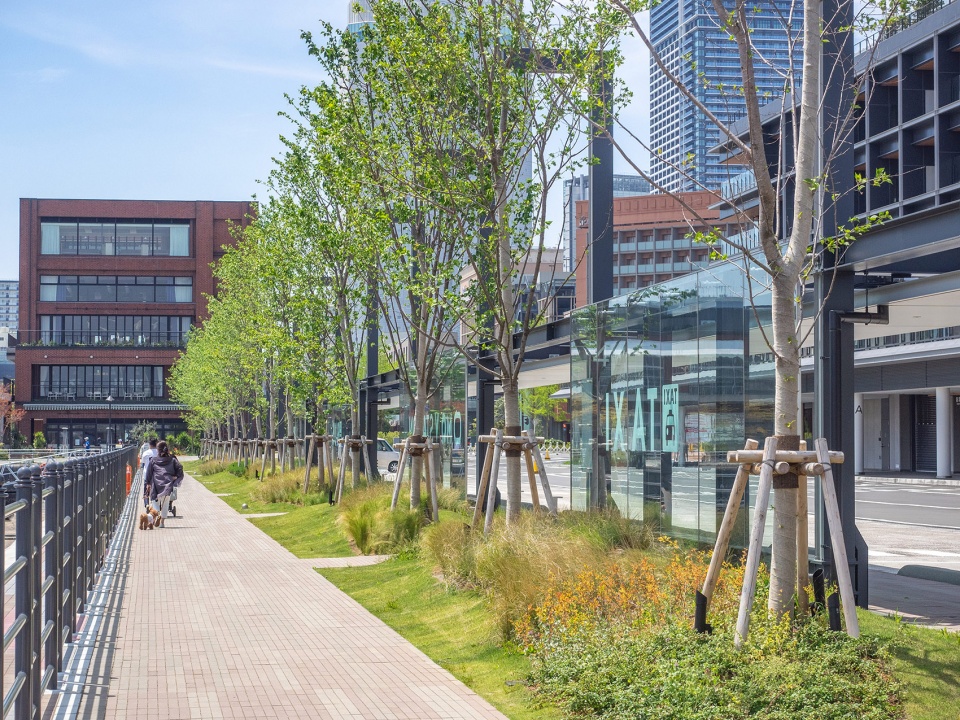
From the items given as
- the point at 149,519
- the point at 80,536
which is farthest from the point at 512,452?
the point at 149,519

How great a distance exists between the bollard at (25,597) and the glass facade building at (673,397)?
724 centimetres

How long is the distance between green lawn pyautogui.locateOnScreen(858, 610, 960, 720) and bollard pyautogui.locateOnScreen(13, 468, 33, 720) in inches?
196

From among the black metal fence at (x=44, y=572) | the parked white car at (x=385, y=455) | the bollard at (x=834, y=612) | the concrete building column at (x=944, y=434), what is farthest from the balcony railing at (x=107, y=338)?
the bollard at (x=834, y=612)

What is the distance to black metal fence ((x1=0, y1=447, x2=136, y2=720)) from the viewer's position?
6.02 m

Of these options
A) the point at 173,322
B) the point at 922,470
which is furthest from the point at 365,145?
the point at 173,322

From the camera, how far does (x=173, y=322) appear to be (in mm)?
112750

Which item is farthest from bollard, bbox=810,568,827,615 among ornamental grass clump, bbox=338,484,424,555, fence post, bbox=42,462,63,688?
ornamental grass clump, bbox=338,484,424,555

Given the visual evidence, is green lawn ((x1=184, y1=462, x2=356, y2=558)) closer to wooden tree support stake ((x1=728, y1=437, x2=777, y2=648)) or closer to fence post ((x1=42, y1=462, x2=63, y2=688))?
fence post ((x1=42, y1=462, x2=63, y2=688))

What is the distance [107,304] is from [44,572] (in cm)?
10930

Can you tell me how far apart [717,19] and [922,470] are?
51584mm

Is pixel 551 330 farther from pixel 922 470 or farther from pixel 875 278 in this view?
pixel 922 470

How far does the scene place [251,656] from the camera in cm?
948

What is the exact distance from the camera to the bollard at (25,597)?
6078 mm

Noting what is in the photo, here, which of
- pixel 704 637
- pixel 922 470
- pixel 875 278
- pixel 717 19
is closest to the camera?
pixel 704 637
